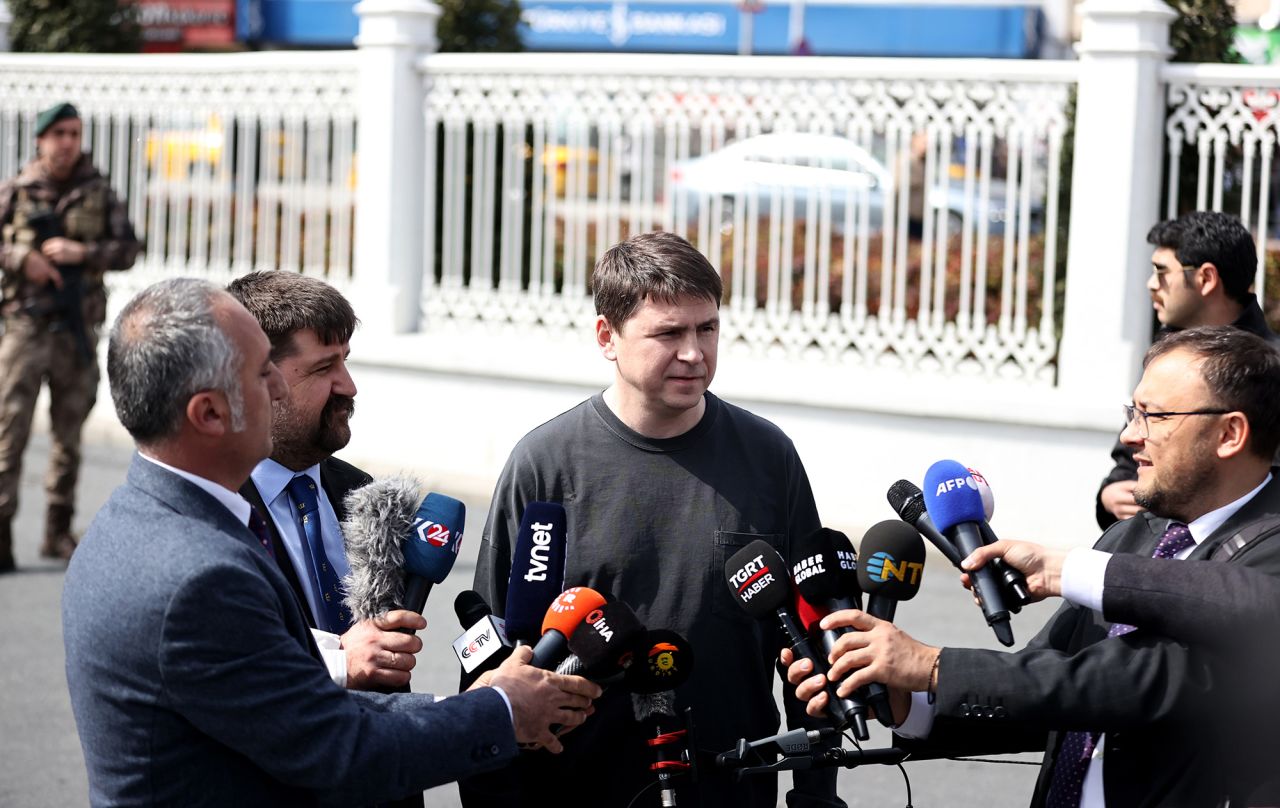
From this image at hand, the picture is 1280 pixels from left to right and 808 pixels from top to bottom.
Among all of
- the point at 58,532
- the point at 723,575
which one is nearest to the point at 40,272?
the point at 58,532

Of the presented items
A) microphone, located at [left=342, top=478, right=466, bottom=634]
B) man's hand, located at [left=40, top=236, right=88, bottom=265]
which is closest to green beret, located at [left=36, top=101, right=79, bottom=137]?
Answer: man's hand, located at [left=40, top=236, right=88, bottom=265]

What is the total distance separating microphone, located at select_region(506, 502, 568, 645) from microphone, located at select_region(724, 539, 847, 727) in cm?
36

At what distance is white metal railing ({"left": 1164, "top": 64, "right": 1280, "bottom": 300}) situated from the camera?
28.8 feet

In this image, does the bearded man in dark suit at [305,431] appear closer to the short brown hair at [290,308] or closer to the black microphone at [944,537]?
the short brown hair at [290,308]

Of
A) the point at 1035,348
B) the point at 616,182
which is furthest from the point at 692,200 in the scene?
the point at 1035,348

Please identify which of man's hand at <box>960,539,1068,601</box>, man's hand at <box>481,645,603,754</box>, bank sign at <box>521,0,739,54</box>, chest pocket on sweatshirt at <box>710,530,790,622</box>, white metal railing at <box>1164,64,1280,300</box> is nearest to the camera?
man's hand at <box>481,645,603,754</box>

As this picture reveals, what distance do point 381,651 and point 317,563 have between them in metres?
0.45

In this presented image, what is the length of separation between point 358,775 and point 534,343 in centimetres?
814

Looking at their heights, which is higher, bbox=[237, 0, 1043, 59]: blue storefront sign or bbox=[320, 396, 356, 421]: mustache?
bbox=[237, 0, 1043, 59]: blue storefront sign

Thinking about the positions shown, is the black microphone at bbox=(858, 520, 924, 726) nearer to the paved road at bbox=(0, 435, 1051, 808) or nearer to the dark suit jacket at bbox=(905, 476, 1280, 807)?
the dark suit jacket at bbox=(905, 476, 1280, 807)

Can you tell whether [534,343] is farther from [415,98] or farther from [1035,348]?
[1035,348]

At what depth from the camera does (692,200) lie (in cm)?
1011

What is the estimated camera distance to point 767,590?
125 inches

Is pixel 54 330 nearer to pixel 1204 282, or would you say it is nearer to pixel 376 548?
pixel 1204 282
